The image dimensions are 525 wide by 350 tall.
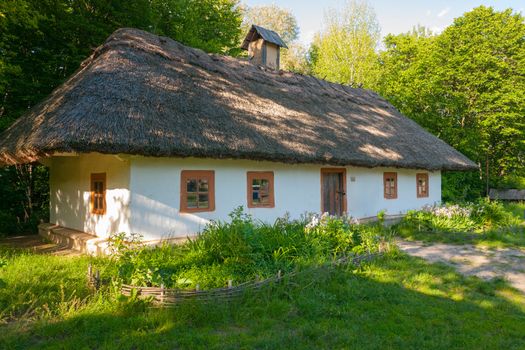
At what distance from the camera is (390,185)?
41.5 ft

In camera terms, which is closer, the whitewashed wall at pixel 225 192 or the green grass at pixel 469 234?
the whitewashed wall at pixel 225 192

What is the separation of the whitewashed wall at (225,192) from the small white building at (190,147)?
0.02 meters

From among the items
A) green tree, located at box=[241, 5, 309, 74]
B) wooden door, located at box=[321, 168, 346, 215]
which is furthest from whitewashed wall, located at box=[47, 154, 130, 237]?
green tree, located at box=[241, 5, 309, 74]

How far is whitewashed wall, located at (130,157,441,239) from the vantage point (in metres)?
7.55

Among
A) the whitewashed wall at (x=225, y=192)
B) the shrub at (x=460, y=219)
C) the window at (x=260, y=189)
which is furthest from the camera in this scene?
the shrub at (x=460, y=219)

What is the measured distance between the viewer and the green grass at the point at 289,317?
390cm

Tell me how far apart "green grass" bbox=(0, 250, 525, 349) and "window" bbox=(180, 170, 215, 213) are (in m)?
2.66

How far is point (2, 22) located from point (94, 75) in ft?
11.6

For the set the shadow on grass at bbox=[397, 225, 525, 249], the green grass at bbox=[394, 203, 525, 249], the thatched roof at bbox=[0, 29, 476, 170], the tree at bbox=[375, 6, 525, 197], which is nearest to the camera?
the thatched roof at bbox=[0, 29, 476, 170]

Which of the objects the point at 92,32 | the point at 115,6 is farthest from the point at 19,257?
the point at 115,6

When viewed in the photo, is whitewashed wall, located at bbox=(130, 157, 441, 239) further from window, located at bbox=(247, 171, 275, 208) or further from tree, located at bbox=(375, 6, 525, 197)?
tree, located at bbox=(375, 6, 525, 197)

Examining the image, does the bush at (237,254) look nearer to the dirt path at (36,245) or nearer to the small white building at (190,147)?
the small white building at (190,147)

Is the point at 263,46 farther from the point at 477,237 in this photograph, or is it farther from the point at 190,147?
the point at 477,237

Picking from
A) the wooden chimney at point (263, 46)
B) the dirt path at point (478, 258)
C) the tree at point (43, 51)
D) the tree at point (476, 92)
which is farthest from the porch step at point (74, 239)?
the tree at point (476, 92)
